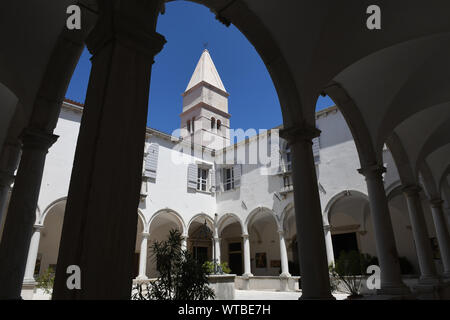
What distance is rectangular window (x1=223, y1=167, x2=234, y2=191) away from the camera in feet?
60.2

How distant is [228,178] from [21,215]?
47.4 feet

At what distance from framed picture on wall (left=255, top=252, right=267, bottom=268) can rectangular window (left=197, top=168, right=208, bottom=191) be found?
5.29 m

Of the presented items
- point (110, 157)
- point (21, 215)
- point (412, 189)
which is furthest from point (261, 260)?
point (110, 157)

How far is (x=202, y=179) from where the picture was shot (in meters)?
18.2

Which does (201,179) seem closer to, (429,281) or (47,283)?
(47,283)

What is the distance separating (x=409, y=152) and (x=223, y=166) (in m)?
11.2

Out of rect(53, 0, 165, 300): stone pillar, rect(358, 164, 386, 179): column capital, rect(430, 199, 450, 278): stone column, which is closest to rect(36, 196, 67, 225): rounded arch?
rect(53, 0, 165, 300): stone pillar

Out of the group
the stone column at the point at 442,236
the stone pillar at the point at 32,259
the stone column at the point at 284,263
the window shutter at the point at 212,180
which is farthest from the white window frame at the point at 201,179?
the stone column at the point at 442,236

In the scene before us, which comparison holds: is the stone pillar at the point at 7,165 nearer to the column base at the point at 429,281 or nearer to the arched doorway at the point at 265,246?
the column base at the point at 429,281

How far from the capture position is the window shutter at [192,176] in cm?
1716

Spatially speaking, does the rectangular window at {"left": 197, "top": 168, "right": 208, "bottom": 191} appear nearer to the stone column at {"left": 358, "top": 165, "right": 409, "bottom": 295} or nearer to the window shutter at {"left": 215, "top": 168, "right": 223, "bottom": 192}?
the window shutter at {"left": 215, "top": 168, "right": 223, "bottom": 192}
